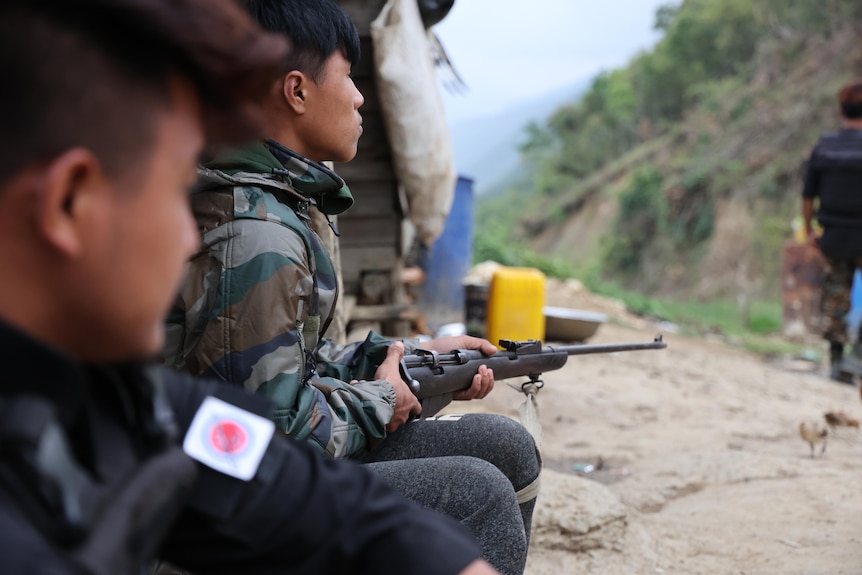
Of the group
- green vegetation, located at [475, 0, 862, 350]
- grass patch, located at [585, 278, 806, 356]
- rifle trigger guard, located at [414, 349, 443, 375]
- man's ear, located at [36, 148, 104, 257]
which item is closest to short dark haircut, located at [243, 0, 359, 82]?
rifle trigger guard, located at [414, 349, 443, 375]

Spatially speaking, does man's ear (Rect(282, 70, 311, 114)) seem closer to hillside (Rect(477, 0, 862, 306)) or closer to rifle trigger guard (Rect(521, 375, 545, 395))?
rifle trigger guard (Rect(521, 375, 545, 395))

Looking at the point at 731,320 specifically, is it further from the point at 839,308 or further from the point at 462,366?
the point at 462,366

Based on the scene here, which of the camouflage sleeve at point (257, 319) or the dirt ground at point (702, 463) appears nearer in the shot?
the camouflage sleeve at point (257, 319)

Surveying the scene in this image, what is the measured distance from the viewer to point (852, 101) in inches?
256

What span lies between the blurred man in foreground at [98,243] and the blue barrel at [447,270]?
5.67m

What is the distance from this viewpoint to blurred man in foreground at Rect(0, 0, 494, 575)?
2.37 ft

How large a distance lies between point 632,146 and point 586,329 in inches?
864

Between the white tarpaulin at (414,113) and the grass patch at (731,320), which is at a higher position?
the white tarpaulin at (414,113)

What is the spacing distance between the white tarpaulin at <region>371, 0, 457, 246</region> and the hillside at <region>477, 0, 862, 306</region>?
25.8 ft

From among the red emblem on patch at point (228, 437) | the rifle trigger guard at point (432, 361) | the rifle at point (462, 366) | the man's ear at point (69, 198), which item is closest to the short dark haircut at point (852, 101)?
the rifle at point (462, 366)

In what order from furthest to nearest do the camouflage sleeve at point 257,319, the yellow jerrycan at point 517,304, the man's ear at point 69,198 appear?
the yellow jerrycan at point 517,304, the camouflage sleeve at point 257,319, the man's ear at point 69,198

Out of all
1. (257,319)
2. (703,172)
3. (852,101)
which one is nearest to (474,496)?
(257,319)

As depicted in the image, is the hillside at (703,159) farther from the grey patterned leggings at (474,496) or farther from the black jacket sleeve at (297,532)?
the black jacket sleeve at (297,532)

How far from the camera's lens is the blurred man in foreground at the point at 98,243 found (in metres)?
0.72
